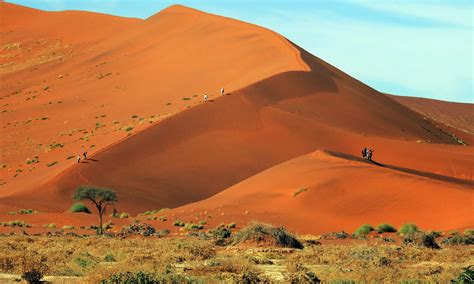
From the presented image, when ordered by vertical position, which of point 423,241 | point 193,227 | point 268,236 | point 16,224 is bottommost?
point 16,224

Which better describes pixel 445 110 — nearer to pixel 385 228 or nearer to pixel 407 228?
pixel 385 228

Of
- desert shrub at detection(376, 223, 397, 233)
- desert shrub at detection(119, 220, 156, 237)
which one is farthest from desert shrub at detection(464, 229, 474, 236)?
desert shrub at detection(119, 220, 156, 237)

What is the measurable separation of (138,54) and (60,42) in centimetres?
2460

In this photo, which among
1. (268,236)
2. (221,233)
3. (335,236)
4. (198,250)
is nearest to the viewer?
(198,250)

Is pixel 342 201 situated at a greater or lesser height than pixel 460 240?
lesser

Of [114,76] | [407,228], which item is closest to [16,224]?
[407,228]

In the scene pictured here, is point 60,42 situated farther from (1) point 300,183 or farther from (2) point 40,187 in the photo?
(1) point 300,183

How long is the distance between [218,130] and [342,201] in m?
22.2

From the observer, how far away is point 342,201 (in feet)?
161

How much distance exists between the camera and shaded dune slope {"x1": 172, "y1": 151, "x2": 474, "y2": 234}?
45844mm

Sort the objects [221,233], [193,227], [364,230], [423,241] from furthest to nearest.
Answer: [193,227] → [364,230] → [221,233] → [423,241]

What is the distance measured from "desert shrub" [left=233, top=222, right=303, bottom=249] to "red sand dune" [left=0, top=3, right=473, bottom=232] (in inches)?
446

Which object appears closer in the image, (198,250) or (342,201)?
(198,250)

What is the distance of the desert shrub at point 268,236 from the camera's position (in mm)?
33344
